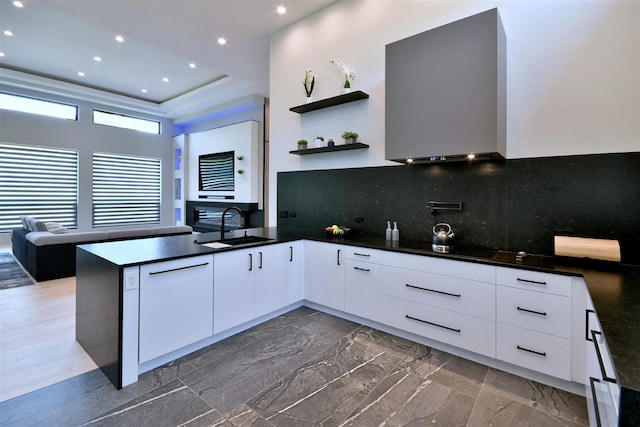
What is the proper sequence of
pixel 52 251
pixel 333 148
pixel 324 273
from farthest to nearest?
1. pixel 52 251
2. pixel 333 148
3. pixel 324 273

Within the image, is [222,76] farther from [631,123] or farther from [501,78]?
[631,123]

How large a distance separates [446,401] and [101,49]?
270 inches

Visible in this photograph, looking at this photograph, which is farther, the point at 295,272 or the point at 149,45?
the point at 149,45

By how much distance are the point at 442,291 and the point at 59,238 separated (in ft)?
17.0

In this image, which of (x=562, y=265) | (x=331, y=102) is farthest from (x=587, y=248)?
(x=331, y=102)

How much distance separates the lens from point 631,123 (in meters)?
2.13

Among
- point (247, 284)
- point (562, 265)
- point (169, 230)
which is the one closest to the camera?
point (562, 265)

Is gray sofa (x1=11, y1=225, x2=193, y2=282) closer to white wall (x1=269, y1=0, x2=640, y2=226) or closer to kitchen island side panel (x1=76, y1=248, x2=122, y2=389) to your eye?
kitchen island side panel (x1=76, y1=248, x2=122, y2=389)

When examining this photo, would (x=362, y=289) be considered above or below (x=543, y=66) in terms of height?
below

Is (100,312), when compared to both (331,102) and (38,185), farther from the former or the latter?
Result: (38,185)

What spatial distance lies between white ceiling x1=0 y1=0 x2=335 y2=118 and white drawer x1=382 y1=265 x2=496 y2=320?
3221 millimetres

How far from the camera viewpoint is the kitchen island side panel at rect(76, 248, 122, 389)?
2.00 meters

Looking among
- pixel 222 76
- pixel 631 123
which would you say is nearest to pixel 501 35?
pixel 631 123

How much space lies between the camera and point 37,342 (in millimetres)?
2635
